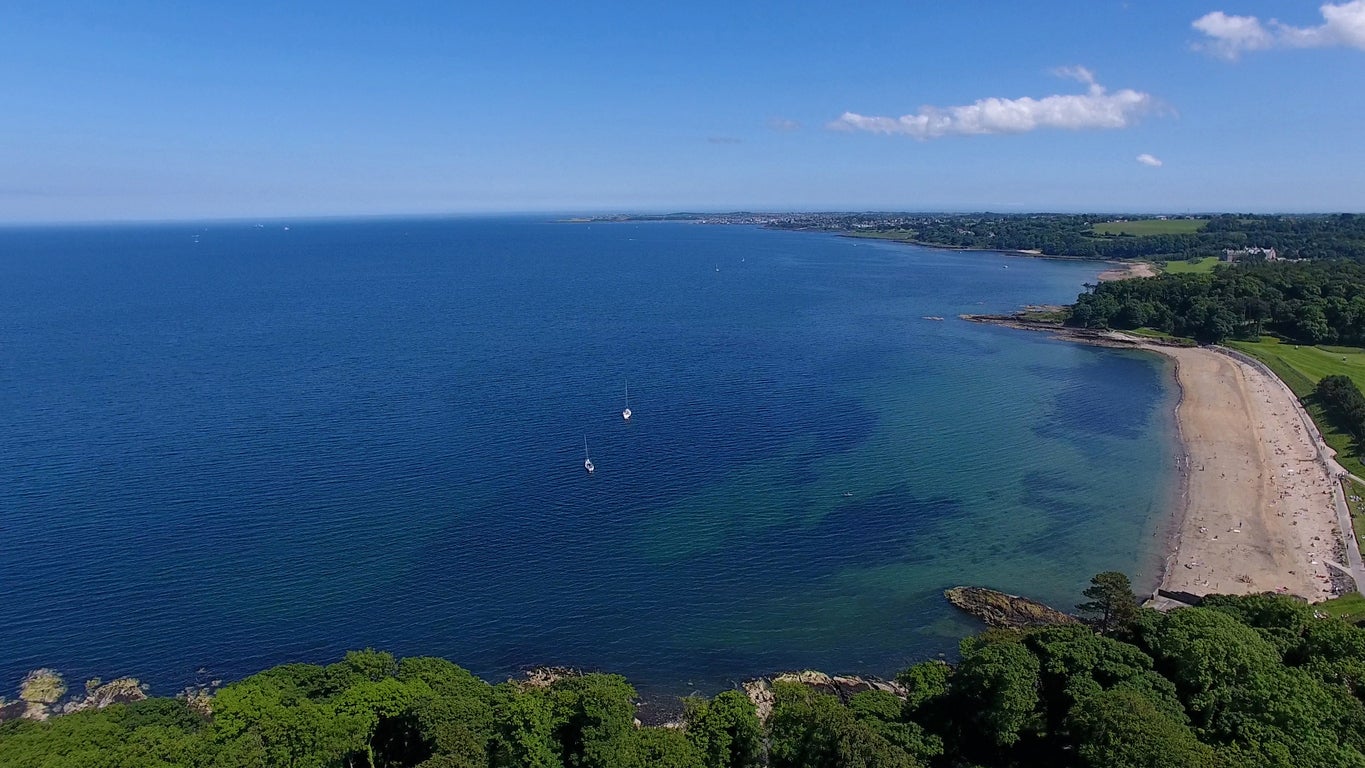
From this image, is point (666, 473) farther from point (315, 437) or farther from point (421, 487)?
point (315, 437)

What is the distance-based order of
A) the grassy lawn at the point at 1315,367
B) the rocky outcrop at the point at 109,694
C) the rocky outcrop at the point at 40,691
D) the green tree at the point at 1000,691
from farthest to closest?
the grassy lawn at the point at 1315,367 → the rocky outcrop at the point at 109,694 → the rocky outcrop at the point at 40,691 → the green tree at the point at 1000,691

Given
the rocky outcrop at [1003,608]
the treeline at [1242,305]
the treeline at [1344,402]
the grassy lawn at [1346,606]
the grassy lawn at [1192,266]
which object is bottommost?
the rocky outcrop at [1003,608]

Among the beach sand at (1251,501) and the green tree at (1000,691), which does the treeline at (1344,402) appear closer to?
the beach sand at (1251,501)

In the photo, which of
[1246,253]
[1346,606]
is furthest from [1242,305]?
[1246,253]

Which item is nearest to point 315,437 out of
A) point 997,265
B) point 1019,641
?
point 1019,641

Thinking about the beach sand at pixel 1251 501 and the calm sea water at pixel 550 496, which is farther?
the beach sand at pixel 1251 501

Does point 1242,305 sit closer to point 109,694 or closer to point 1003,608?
point 1003,608

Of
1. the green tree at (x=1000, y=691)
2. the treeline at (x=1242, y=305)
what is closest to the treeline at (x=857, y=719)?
the green tree at (x=1000, y=691)
